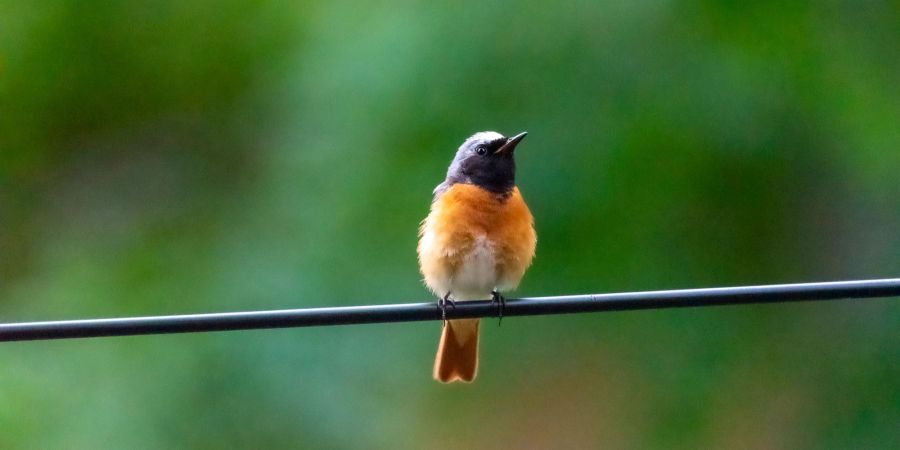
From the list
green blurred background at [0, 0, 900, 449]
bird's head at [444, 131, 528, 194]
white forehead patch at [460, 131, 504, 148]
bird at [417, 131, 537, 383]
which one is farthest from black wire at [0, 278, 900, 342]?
green blurred background at [0, 0, 900, 449]

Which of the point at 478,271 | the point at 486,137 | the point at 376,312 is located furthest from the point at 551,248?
the point at 376,312

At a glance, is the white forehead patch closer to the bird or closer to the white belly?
the bird

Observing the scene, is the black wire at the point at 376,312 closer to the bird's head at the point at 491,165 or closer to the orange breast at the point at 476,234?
the orange breast at the point at 476,234

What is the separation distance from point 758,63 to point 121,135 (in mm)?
4833

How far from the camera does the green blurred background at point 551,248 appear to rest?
6930 mm

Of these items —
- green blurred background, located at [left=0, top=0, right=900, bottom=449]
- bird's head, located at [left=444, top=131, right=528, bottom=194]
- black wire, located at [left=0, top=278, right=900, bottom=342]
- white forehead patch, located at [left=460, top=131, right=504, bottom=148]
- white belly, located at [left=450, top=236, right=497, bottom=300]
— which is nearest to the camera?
black wire, located at [left=0, top=278, right=900, bottom=342]

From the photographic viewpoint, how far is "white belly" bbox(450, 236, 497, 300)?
5504 millimetres

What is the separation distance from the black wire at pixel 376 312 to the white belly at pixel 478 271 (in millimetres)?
1926

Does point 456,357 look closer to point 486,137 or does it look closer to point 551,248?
point 486,137

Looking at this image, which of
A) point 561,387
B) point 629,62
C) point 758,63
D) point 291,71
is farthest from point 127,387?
point 758,63

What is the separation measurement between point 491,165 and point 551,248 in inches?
56.0

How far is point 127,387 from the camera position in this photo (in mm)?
6895

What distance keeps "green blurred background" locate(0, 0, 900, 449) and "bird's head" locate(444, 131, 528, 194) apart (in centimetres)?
103

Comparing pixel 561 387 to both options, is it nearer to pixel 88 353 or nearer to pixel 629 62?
pixel 629 62
